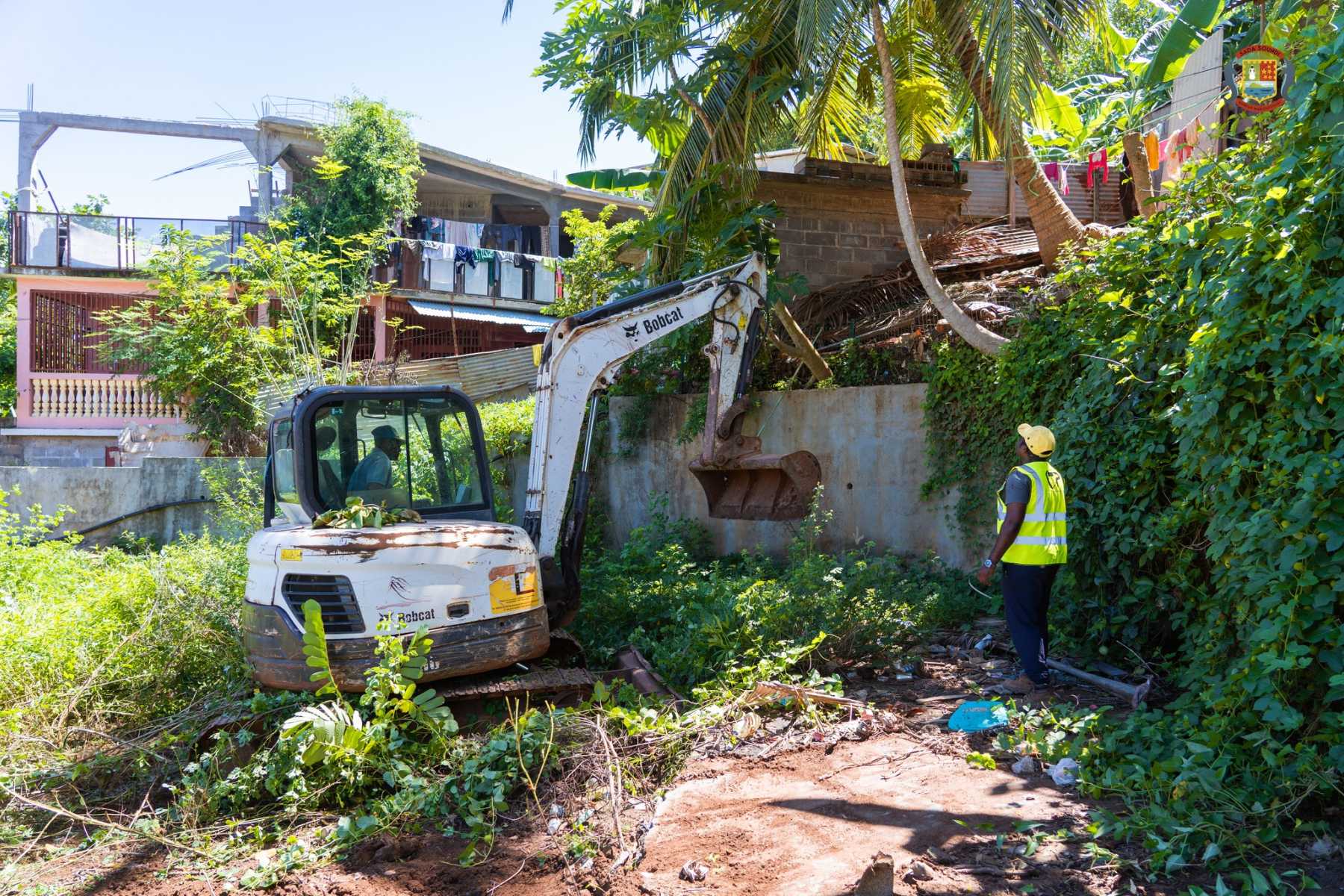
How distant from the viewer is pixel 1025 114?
8.46 meters

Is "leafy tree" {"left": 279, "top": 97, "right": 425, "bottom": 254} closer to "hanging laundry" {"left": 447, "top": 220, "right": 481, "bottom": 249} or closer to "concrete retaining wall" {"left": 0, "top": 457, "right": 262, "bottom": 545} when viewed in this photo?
"hanging laundry" {"left": 447, "top": 220, "right": 481, "bottom": 249}

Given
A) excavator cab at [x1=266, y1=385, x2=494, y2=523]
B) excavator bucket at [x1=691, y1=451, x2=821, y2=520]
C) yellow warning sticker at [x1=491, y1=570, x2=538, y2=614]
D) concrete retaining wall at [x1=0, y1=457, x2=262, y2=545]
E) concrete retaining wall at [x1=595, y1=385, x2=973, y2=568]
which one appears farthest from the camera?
concrete retaining wall at [x1=0, y1=457, x2=262, y2=545]

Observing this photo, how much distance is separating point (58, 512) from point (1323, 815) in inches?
617

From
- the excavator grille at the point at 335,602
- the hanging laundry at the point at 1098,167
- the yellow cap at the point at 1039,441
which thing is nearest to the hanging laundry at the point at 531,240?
the hanging laundry at the point at 1098,167

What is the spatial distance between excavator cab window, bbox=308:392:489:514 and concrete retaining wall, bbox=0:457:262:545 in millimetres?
8707

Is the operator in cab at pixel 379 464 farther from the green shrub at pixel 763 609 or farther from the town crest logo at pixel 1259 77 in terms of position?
the town crest logo at pixel 1259 77

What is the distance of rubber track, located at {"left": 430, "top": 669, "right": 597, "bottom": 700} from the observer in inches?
248

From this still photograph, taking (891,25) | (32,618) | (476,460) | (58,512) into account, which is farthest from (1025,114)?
(58,512)

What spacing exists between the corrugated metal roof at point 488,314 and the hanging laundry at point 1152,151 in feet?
39.9

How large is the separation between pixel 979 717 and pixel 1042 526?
125cm

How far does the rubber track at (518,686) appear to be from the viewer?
6.31 m

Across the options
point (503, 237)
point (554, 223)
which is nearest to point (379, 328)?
point (503, 237)

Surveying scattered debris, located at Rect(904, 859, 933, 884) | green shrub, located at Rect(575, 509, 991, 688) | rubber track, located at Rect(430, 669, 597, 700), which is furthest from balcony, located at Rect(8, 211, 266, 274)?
scattered debris, located at Rect(904, 859, 933, 884)

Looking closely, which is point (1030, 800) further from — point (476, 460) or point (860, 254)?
point (860, 254)
